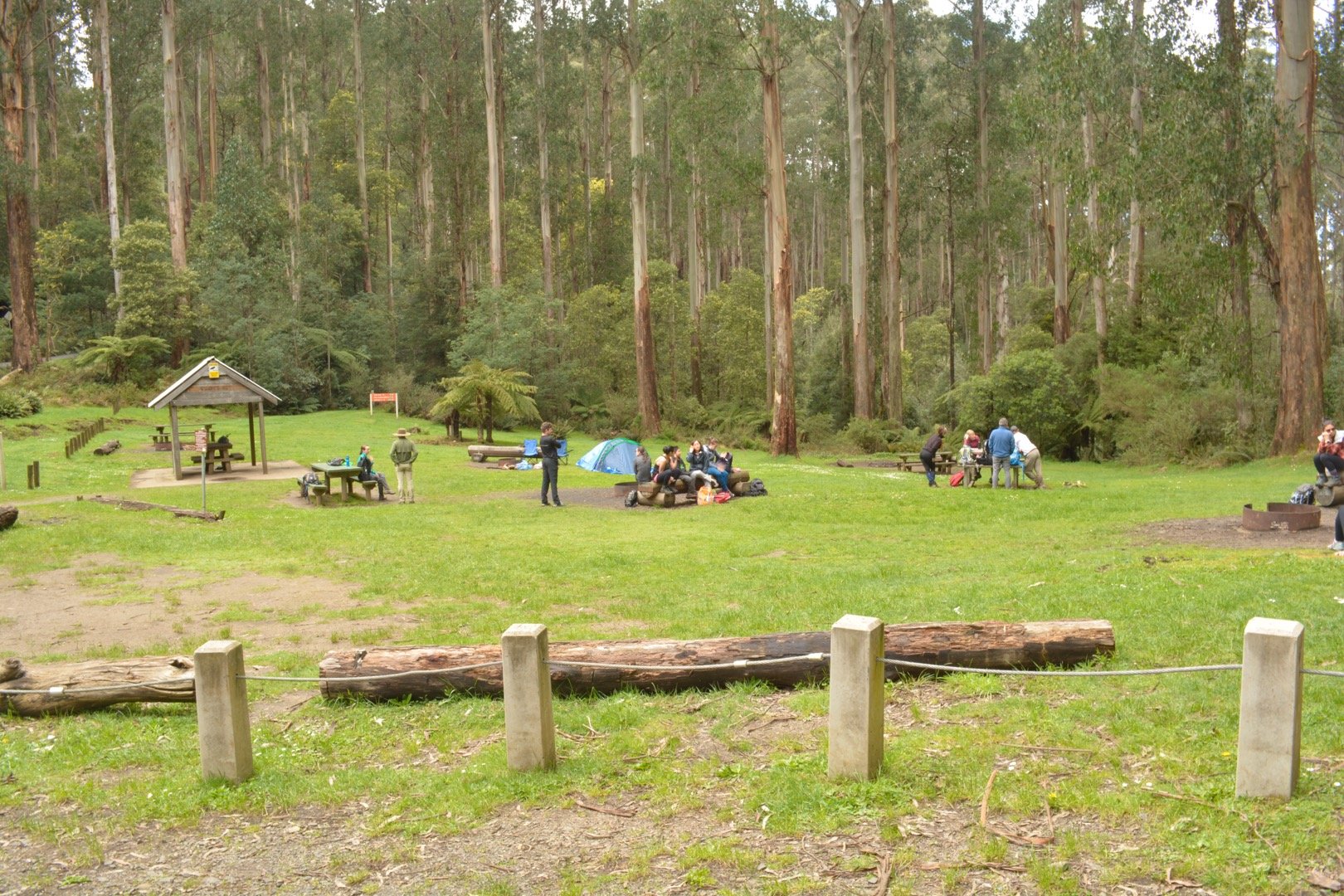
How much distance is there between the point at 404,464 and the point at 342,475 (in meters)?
1.17

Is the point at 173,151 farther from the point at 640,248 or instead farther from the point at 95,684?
the point at 95,684

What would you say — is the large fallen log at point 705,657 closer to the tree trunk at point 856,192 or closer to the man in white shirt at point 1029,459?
the man in white shirt at point 1029,459

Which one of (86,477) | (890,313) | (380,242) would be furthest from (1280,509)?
(380,242)

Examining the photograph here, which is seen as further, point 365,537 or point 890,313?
point 890,313

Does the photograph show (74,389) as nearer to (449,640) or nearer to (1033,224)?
(449,640)

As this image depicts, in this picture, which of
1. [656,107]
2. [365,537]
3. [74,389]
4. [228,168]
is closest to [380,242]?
[228,168]

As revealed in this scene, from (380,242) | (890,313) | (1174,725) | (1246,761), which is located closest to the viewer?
(1246,761)

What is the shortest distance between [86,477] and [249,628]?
14.4 meters

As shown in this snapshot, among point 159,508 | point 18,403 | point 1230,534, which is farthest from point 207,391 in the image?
point 1230,534

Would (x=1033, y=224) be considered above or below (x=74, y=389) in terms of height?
above

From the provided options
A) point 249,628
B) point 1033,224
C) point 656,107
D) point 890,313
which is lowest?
Answer: point 249,628

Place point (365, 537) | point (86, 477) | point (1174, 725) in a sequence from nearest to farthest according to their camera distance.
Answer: point (1174, 725) → point (365, 537) → point (86, 477)

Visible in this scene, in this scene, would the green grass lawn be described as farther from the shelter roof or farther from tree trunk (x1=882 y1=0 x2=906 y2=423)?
tree trunk (x1=882 y1=0 x2=906 y2=423)

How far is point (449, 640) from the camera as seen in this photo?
917 centimetres
